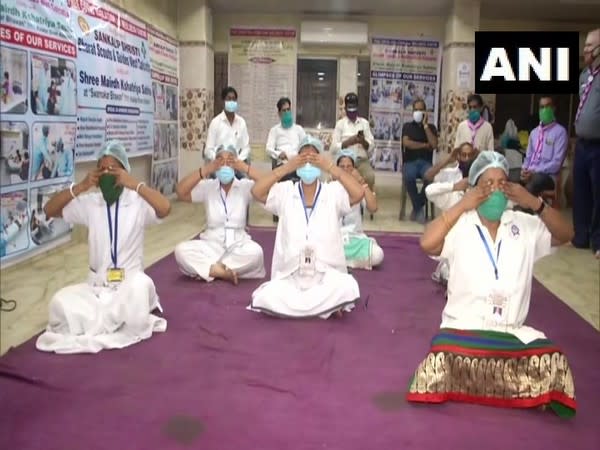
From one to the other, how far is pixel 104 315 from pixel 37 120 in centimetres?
188

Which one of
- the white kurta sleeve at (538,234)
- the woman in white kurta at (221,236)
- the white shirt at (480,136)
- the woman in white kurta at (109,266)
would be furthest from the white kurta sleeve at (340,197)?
the white shirt at (480,136)

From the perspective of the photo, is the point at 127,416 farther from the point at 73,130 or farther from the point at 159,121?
the point at 159,121

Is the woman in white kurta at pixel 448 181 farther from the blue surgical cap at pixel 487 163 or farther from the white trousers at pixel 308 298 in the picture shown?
the white trousers at pixel 308 298

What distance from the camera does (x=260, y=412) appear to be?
2299mm

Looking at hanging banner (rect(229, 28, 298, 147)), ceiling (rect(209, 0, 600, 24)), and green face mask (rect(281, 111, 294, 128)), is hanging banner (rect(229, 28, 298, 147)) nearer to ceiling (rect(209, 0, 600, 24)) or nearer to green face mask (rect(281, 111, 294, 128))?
ceiling (rect(209, 0, 600, 24))

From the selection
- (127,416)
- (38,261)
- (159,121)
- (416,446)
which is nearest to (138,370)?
(127,416)

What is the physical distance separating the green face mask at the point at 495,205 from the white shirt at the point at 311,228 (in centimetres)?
122

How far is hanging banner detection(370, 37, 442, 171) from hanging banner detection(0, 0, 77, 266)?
5003 millimetres

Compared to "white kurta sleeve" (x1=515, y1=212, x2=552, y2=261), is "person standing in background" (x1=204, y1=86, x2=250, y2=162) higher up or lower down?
higher up

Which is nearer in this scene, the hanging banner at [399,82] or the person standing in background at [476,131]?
the person standing in background at [476,131]

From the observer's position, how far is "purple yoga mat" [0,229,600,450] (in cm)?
212

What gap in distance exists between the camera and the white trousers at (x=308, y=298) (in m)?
3.41

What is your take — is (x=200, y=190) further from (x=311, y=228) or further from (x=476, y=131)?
(x=476, y=131)

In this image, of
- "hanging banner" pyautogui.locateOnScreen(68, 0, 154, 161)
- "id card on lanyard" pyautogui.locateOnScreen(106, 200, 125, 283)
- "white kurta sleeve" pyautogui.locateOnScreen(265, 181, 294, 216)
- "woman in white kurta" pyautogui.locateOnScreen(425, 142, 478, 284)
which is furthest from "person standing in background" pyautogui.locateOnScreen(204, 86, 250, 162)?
"id card on lanyard" pyautogui.locateOnScreen(106, 200, 125, 283)
